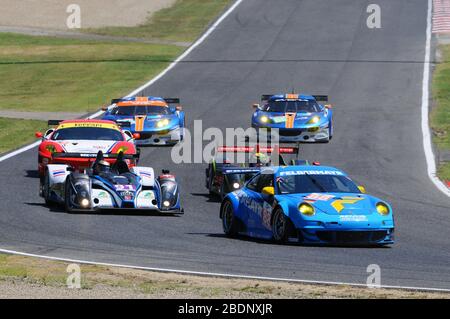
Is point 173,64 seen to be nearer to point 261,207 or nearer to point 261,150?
point 261,150

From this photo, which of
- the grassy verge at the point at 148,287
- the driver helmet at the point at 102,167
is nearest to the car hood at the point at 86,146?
the driver helmet at the point at 102,167

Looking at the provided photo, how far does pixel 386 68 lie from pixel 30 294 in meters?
36.0

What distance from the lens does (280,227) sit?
17.0 meters

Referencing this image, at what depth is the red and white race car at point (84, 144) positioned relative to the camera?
2397 cm

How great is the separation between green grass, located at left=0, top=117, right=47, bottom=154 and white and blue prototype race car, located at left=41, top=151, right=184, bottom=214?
33.3 feet

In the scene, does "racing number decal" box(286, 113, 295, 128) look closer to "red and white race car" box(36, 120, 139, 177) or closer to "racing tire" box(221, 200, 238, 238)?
"red and white race car" box(36, 120, 139, 177)

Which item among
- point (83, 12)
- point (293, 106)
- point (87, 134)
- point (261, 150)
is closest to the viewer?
point (261, 150)

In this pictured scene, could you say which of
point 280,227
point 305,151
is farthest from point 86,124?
point 280,227

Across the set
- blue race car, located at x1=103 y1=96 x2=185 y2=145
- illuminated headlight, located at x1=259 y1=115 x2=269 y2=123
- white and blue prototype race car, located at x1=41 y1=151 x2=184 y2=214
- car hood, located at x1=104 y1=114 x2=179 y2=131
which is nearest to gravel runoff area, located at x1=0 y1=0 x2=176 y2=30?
blue race car, located at x1=103 y1=96 x2=185 y2=145

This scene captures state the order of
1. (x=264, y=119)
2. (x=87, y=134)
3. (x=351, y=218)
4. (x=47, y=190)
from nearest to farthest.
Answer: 1. (x=351, y=218)
2. (x=47, y=190)
3. (x=87, y=134)
4. (x=264, y=119)

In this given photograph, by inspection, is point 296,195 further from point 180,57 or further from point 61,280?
point 180,57

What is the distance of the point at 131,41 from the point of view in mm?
55031

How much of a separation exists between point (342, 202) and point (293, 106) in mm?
16875

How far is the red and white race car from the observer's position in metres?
24.0
